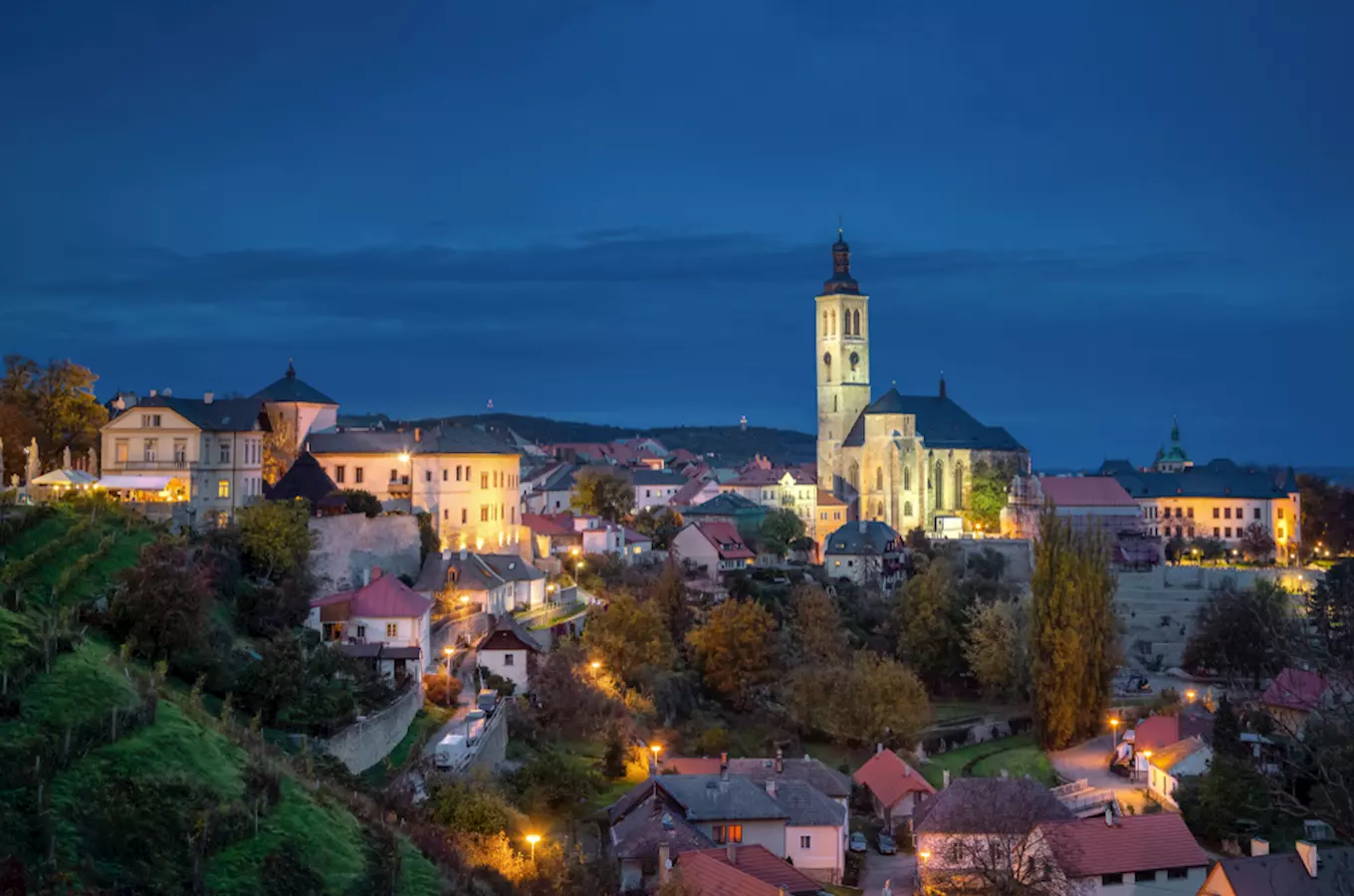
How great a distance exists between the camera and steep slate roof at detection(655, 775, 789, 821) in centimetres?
3328

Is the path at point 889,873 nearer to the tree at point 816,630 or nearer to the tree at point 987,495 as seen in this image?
the tree at point 816,630

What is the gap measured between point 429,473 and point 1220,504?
59.1 m

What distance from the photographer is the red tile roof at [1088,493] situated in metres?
91.6

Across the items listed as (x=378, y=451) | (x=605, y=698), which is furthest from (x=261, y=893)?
(x=378, y=451)

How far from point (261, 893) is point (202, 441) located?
101 ft

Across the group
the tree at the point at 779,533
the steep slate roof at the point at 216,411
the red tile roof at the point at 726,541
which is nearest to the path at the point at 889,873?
the steep slate roof at the point at 216,411

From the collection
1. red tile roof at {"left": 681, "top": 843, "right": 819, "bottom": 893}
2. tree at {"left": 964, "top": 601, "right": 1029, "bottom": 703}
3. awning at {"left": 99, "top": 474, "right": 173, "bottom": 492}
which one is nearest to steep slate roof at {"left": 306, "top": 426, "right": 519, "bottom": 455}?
awning at {"left": 99, "top": 474, "right": 173, "bottom": 492}

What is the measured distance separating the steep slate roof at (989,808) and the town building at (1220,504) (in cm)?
5906

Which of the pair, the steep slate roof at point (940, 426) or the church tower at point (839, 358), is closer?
the steep slate roof at point (940, 426)

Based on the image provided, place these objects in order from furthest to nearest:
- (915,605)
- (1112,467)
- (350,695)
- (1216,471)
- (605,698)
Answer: (1112,467) < (1216,471) < (915,605) < (605,698) < (350,695)

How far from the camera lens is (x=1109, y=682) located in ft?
176

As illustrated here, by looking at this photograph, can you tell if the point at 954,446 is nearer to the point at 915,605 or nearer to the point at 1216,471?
the point at 1216,471

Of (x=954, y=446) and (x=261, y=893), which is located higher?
(x=954, y=446)

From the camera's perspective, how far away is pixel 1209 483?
93.9m
